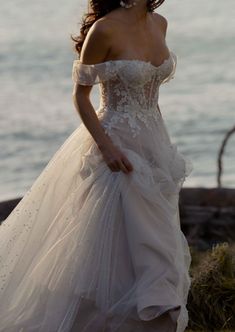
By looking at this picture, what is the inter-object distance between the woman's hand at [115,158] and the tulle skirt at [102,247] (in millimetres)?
36

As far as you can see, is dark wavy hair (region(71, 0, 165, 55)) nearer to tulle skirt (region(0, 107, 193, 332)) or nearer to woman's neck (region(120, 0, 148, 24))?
woman's neck (region(120, 0, 148, 24))

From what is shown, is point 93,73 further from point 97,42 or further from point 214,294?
point 214,294

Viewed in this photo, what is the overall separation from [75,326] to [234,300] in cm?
175

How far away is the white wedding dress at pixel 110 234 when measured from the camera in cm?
563

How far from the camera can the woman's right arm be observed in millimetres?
5590

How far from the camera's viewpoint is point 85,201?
5.77 meters

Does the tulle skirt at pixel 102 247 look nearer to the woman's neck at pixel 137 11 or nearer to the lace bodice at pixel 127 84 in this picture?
the lace bodice at pixel 127 84

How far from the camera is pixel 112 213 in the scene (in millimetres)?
5711

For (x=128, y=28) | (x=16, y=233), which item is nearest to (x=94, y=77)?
(x=128, y=28)

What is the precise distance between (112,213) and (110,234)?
90 mm

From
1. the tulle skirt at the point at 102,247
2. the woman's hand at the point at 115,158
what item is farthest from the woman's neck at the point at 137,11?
the woman's hand at the point at 115,158

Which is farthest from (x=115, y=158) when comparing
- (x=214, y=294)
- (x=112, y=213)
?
(x=214, y=294)

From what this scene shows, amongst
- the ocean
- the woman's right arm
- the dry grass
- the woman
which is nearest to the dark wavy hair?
the woman

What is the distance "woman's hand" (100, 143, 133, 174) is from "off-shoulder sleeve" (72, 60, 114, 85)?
0.27m
